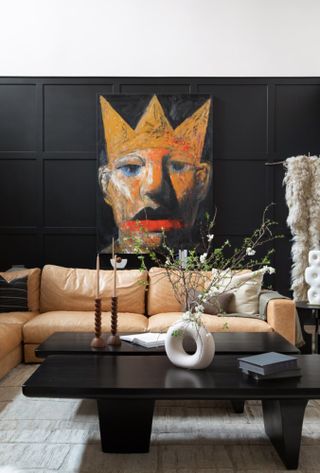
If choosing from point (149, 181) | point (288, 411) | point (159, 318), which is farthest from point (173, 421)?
point (149, 181)

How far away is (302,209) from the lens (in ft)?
18.9

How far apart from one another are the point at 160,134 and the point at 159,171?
0.39 metres

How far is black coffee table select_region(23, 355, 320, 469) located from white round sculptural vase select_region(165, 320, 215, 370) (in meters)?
0.04

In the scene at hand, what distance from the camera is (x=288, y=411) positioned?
252 centimetres

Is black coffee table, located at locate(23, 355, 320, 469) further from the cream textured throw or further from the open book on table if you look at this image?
the cream textured throw

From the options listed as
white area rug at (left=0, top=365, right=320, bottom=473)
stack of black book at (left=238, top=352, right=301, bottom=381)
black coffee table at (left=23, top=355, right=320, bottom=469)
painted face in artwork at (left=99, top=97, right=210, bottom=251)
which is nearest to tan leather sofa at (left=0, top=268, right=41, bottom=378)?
white area rug at (left=0, top=365, right=320, bottom=473)

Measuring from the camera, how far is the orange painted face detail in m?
5.84

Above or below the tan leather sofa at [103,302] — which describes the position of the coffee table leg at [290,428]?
below

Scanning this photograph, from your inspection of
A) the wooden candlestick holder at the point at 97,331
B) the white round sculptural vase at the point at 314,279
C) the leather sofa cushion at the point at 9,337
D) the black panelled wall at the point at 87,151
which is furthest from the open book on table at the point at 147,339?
the black panelled wall at the point at 87,151

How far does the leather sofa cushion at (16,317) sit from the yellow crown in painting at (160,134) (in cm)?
198

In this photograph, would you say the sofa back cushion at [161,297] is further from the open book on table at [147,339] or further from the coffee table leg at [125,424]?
the coffee table leg at [125,424]

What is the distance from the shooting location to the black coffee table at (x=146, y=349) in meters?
3.26

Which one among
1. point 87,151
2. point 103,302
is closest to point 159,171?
point 87,151

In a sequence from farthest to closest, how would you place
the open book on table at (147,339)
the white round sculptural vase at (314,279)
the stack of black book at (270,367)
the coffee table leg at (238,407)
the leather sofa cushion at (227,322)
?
the white round sculptural vase at (314,279) < the leather sofa cushion at (227,322) < the open book on table at (147,339) < the coffee table leg at (238,407) < the stack of black book at (270,367)
